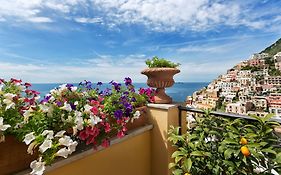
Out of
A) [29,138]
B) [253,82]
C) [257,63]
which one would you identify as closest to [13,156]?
[29,138]

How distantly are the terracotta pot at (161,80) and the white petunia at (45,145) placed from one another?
49.1 inches

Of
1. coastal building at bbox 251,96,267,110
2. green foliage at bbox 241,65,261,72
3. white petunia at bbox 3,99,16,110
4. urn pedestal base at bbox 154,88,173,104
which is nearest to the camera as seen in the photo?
white petunia at bbox 3,99,16,110

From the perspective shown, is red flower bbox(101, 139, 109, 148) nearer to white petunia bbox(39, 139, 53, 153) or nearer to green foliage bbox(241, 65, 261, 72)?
white petunia bbox(39, 139, 53, 153)

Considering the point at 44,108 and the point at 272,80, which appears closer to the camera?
the point at 44,108

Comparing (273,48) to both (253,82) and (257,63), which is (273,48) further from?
(253,82)

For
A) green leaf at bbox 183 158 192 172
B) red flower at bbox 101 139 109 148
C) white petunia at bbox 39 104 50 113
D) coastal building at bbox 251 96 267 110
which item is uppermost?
white petunia at bbox 39 104 50 113

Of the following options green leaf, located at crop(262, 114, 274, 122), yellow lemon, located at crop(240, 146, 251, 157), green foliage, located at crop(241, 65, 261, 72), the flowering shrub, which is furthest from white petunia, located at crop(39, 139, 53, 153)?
green foliage, located at crop(241, 65, 261, 72)

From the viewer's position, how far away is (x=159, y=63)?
6.61ft

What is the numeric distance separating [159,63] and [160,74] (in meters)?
0.16

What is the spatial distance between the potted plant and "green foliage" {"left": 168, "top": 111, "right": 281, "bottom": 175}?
1.86ft

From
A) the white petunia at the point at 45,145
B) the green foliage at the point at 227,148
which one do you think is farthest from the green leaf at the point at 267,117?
the white petunia at the point at 45,145

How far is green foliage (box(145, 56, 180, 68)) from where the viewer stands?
2.02 m

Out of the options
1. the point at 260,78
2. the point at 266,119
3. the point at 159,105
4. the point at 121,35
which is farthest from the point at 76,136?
the point at 260,78

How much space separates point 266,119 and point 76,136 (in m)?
1.28
